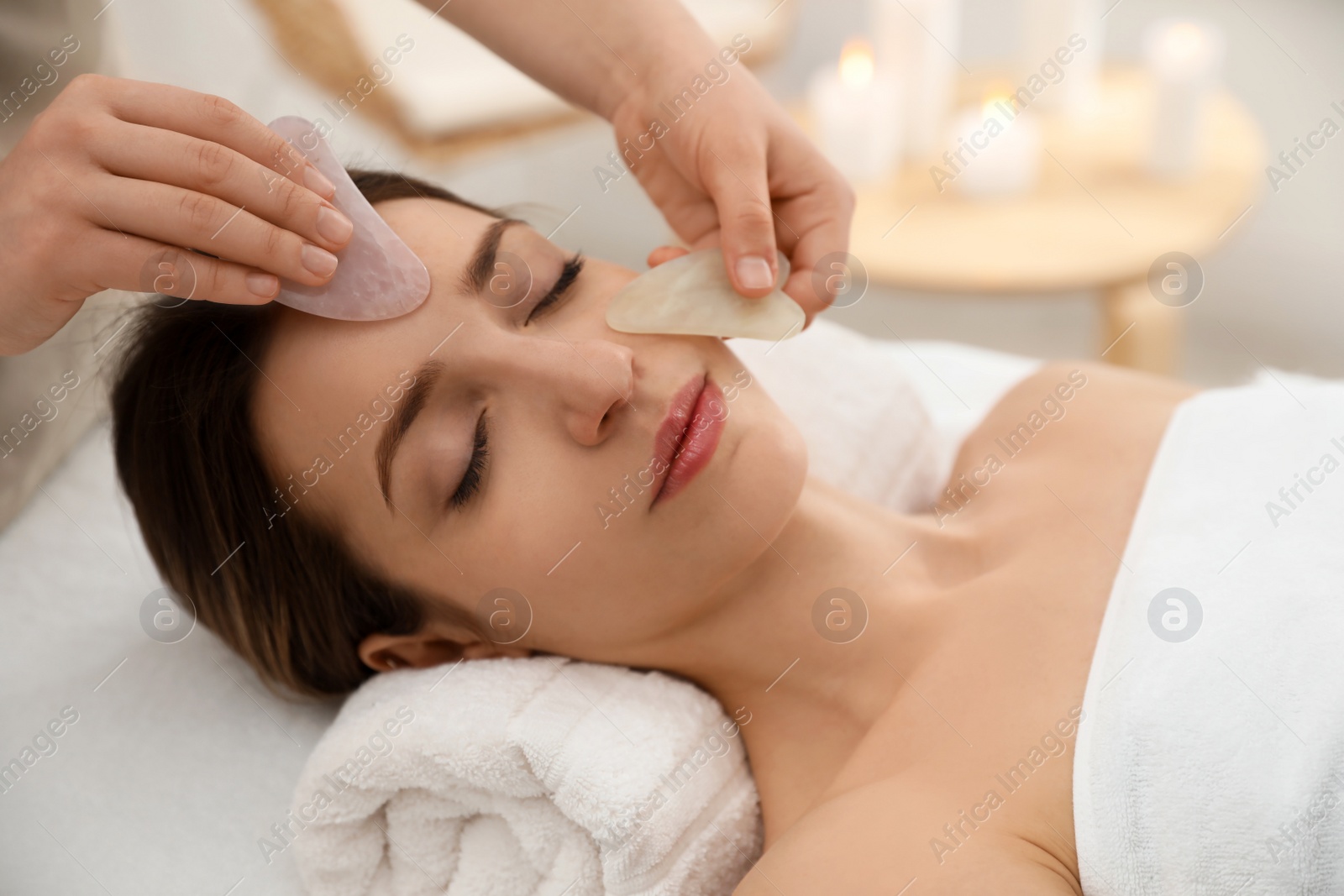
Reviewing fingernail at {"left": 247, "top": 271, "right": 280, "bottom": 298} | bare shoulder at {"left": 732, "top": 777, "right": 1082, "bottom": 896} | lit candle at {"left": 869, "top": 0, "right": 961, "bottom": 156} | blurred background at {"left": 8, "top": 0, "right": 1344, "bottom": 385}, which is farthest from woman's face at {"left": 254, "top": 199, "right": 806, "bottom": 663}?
lit candle at {"left": 869, "top": 0, "right": 961, "bottom": 156}

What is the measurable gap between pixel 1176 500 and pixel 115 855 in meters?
1.06

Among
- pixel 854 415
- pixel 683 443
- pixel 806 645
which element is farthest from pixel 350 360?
pixel 854 415

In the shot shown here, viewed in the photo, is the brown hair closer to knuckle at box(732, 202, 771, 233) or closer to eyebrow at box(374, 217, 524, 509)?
eyebrow at box(374, 217, 524, 509)

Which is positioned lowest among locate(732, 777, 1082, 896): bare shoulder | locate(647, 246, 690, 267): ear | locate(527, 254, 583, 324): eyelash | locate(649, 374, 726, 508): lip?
locate(732, 777, 1082, 896): bare shoulder

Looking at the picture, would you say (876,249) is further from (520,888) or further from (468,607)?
(520,888)

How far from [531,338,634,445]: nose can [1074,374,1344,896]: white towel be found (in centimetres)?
47

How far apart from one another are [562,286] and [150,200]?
13.9 inches

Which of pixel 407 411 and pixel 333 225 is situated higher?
pixel 333 225

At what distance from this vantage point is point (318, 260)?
0.78 meters

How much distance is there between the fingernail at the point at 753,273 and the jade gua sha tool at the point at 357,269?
28cm

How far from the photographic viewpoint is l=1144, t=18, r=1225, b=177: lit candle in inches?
74.4

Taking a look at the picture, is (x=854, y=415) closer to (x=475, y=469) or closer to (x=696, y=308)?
(x=696, y=308)

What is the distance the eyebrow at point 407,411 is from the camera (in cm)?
86

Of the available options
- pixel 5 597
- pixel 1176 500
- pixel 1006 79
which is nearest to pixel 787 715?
pixel 1176 500
